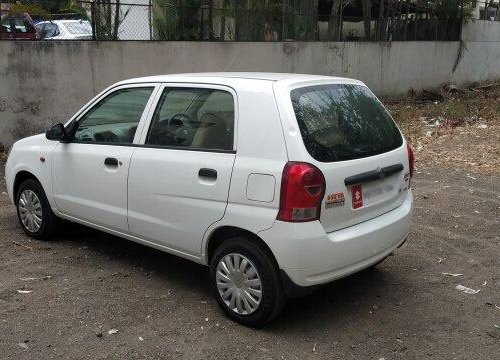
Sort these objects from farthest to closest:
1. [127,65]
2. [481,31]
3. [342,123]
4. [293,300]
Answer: [481,31] → [127,65] → [293,300] → [342,123]

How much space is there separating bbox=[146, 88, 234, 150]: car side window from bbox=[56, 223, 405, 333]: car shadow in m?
1.16

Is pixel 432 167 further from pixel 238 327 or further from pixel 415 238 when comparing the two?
pixel 238 327

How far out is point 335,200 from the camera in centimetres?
356

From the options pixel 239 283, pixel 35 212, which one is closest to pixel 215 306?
pixel 239 283

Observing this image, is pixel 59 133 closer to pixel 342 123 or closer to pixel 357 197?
pixel 342 123

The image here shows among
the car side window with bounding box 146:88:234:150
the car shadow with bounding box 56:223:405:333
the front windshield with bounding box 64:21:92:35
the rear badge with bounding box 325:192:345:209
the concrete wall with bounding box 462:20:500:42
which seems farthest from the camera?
the concrete wall with bounding box 462:20:500:42

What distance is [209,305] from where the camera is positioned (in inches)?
163

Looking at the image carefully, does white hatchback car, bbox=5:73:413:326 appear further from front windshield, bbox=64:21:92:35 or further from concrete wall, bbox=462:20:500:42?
concrete wall, bbox=462:20:500:42

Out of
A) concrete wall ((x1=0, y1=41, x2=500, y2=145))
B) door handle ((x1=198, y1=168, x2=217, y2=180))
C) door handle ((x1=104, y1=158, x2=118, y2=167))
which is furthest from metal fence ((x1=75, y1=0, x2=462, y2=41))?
door handle ((x1=198, y1=168, x2=217, y2=180))

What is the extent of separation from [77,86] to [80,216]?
5.25m

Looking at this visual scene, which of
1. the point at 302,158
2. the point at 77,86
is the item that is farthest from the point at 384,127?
the point at 77,86

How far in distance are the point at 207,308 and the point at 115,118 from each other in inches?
69.3

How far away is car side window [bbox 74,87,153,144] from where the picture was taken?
14.7ft

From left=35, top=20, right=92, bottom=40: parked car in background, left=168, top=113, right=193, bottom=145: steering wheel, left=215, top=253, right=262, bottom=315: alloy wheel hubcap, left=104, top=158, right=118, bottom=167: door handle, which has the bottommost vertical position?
left=215, top=253, right=262, bottom=315: alloy wheel hubcap
